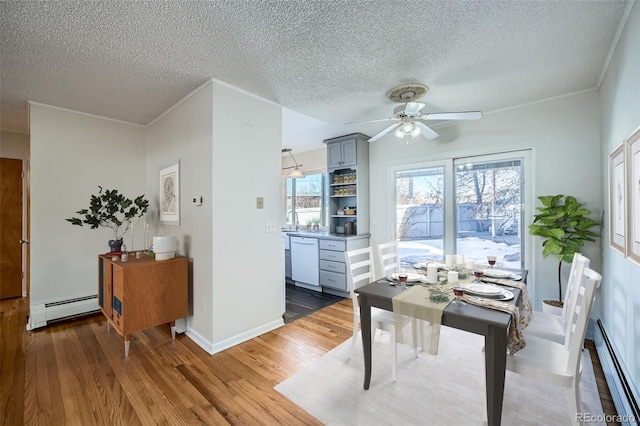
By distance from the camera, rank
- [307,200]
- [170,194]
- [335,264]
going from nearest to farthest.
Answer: [170,194], [335,264], [307,200]

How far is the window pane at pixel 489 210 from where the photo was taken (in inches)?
129

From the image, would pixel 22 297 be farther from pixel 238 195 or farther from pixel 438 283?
pixel 438 283

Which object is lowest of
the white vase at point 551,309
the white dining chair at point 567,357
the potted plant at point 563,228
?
the white vase at point 551,309

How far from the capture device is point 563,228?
8.98 feet

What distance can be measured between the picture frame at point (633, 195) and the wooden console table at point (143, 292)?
11.2ft

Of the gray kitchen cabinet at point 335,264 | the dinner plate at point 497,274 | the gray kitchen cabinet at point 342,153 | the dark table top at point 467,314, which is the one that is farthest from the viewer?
the gray kitchen cabinet at point 342,153

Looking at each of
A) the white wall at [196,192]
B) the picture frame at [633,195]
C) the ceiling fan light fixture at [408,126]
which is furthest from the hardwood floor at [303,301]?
the picture frame at [633,195]

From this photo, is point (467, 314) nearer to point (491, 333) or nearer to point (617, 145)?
point (491, 333)

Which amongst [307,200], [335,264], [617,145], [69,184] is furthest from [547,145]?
[69,184]

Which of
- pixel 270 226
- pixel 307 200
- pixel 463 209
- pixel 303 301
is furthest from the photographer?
pixel 307 200

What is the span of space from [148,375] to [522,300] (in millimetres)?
2767

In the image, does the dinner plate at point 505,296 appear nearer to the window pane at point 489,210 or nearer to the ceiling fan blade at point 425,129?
the ceiling fan blade at point 425,129

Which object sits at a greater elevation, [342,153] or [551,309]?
[342,153]

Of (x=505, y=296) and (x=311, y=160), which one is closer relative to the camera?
(x=505, y=296)
